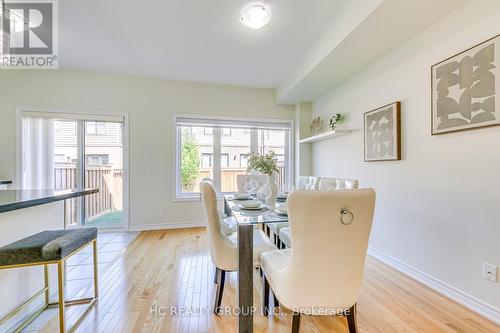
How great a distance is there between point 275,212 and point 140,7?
2.33 m

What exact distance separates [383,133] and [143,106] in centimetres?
368

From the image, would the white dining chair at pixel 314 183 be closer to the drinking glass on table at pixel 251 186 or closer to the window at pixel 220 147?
the drinking glass on table at pixel 251 186

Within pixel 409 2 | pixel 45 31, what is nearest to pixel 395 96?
pixel 409 2

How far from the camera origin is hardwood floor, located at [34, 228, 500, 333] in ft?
4.85

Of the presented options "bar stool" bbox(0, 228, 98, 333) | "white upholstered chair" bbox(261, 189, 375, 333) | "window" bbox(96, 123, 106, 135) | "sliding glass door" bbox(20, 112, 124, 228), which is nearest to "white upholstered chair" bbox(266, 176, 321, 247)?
"white upholstered chair" bbox(261, 189, 375, 333)

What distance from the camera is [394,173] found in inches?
94.3

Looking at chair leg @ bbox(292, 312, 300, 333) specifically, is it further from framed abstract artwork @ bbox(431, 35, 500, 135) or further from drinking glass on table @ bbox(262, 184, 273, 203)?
framed abstract artwork @ bbox(431, 35, 500, 135)

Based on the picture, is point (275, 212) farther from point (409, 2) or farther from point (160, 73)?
point (160, 73)

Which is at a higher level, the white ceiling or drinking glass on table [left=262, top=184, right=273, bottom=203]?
the white ceiling

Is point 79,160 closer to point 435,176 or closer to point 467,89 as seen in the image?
point 435,176

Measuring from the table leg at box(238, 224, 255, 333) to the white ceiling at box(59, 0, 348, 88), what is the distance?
2.11 metres

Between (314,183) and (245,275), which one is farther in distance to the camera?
(314,183)

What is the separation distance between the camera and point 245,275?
4.33 feet

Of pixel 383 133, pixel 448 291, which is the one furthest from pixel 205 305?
pixel 383 133
